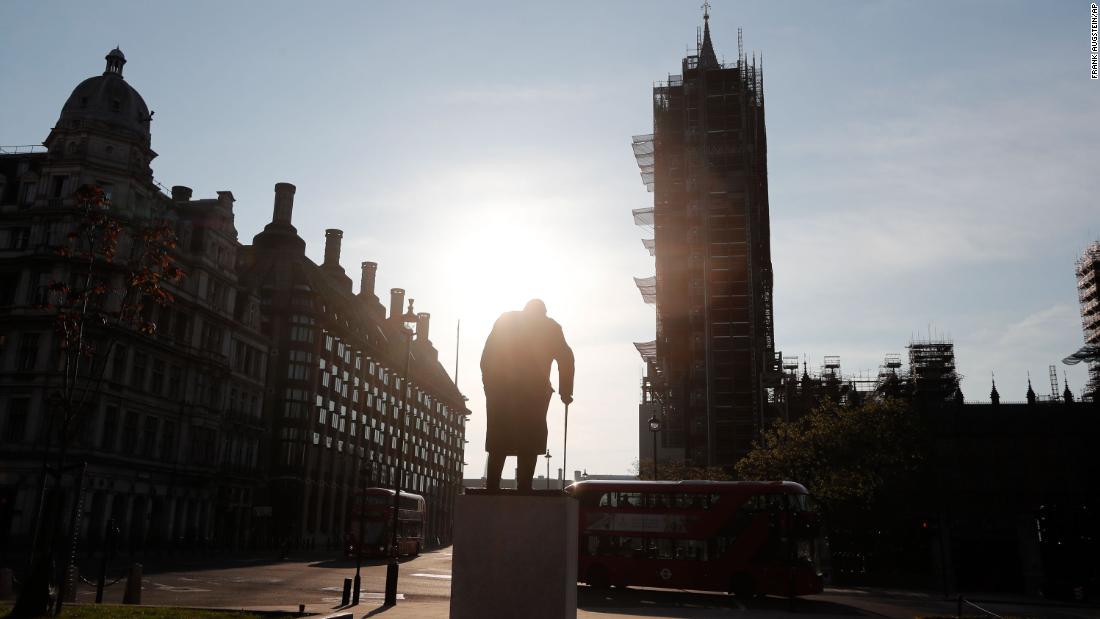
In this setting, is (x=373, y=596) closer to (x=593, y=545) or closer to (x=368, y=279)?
(x=593, y=545)

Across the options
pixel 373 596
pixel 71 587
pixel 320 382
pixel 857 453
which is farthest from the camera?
pixel 320 382

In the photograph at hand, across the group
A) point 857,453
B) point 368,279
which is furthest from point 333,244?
point 857,453

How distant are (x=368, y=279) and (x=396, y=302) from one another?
8.36m

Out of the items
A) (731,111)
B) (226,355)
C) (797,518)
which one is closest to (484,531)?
(797,518)

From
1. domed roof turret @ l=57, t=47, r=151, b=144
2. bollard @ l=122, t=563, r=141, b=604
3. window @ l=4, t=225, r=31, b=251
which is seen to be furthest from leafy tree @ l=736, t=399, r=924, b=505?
window @ l=4, t=225, r=31, b=251

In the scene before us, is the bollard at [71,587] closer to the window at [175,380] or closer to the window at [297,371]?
the window at [175,380]

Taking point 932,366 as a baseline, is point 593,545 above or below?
below

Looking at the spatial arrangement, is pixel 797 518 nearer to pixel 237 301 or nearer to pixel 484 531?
pixel 484 531

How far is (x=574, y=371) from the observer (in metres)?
13.0

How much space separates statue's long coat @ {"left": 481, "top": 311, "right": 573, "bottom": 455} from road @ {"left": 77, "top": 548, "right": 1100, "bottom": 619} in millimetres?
8536

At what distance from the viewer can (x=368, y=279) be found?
4154 inches

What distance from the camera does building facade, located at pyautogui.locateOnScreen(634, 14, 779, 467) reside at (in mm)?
77188

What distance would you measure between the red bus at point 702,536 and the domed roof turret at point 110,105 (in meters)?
39.4

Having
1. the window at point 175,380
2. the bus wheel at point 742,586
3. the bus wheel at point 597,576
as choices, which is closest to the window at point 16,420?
the window at point 175,380
